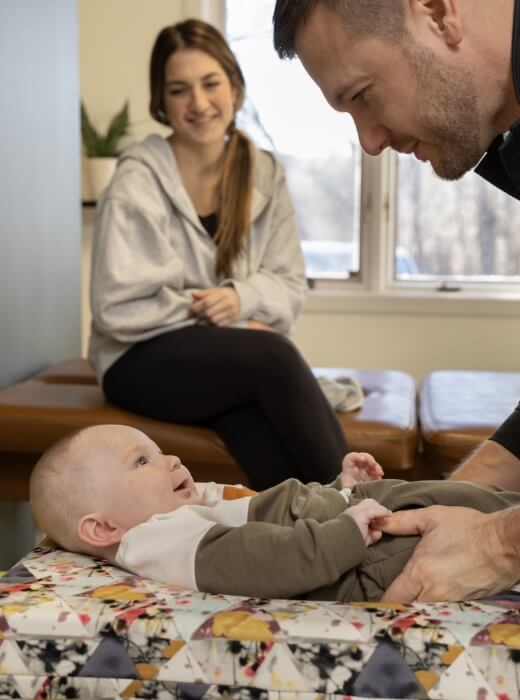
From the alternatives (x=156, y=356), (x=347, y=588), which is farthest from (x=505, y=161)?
(x=156, y=356)

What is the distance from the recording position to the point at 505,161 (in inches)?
61.8

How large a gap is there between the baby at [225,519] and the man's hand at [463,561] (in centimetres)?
6

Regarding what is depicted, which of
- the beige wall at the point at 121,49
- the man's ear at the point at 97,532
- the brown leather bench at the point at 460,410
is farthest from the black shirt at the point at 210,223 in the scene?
the beige wall at the point at 121,49

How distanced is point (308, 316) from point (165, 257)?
7.37 feet

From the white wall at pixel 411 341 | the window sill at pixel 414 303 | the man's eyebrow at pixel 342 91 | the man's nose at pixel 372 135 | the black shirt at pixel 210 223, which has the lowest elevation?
the white wall at pixel 411 341

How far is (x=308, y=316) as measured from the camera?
5.07 meters

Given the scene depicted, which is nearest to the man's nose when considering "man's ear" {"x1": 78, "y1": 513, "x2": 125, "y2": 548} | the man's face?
the man's face

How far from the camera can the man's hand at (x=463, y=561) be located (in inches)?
52.1

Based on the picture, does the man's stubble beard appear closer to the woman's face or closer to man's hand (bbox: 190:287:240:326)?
man's hand (bbox: 190:287:240:326)

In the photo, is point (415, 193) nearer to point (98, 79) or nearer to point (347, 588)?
point (98, 79)

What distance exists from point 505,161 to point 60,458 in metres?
0.81

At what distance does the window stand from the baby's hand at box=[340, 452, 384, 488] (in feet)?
11.3

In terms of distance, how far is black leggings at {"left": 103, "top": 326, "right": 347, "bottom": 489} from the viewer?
8.50ft

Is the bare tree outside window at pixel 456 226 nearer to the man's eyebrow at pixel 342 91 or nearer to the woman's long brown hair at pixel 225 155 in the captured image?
the woman's long brown hair at pixel 225 155
